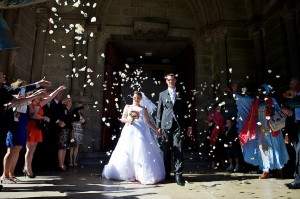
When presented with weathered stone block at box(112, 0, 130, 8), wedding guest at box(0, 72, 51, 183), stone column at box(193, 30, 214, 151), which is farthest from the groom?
weathered stone block at box(112, 0, 130, 8)

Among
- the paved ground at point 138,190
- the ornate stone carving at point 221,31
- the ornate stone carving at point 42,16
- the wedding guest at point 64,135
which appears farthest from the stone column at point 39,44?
the ornate stone carving at point 221,31

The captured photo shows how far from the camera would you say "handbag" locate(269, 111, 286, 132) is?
4699mm

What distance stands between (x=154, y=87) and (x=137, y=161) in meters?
8.53

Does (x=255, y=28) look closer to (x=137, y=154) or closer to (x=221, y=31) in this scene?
(x=221, y=31)

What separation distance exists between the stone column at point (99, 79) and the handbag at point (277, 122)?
5.28 metres

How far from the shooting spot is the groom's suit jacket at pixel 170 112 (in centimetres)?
448

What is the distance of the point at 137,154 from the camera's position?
451 cm

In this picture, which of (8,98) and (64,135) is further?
(64,135)

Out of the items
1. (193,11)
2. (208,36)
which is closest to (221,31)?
(208,36)

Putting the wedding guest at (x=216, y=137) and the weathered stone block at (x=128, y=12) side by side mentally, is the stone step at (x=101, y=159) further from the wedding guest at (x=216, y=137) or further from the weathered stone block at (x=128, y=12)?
the weathered stone block at (x=128, y=12)

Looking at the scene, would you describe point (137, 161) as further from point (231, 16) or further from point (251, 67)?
point (231, 16)

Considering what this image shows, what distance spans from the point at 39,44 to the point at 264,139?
7154mm

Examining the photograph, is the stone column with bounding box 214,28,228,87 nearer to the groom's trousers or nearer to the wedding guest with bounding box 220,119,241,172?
the wedding guest with bounding box 220,119,241,172

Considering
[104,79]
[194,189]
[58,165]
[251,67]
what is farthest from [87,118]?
[251,67]
